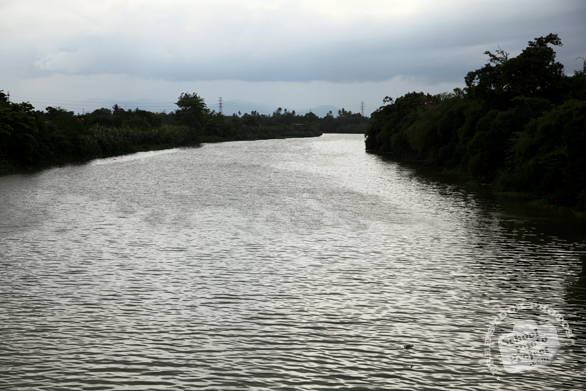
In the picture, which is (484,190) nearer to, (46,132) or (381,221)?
(381,221)

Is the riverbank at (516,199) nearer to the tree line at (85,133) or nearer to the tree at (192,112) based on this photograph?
the tree line at (85,133)

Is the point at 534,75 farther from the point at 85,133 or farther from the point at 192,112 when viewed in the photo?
the point at 192,112

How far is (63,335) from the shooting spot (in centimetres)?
967

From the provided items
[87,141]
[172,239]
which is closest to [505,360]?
[172,239]

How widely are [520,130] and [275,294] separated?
27.6 m

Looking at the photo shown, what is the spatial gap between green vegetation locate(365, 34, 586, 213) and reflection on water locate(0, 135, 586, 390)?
11.1ft

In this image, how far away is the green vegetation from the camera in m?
25.4

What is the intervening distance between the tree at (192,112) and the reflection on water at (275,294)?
104m

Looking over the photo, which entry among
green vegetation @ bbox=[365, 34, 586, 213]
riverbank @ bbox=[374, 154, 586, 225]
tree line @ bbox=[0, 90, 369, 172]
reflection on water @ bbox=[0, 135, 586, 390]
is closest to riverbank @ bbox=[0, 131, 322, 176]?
tree line @ bbox=[0, 90, 369, 172]

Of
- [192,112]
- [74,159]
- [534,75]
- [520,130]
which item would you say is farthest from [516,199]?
[192,112]

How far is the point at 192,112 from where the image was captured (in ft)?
419

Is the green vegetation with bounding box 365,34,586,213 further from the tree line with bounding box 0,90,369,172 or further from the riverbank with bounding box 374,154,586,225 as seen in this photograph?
the tree line with bounding box 0,90,369,172

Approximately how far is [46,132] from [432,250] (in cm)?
4779

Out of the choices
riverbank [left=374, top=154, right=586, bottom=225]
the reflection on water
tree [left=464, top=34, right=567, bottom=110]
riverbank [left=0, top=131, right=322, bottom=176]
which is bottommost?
the reflection on water
